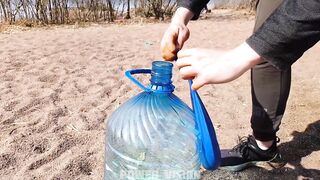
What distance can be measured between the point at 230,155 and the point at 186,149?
50 centimetres

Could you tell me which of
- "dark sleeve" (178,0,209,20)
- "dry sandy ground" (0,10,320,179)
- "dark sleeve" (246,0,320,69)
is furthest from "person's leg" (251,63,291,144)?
"dark sleeve" (246,0,320,69)

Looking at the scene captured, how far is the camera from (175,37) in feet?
4.72

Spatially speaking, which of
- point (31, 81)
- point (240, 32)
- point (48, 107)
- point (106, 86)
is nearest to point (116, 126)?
point (48, 107)

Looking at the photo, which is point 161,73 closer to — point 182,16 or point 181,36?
point 181,36

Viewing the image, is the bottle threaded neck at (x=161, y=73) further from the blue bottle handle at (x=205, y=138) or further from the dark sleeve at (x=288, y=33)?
the dark sleeve at (x=288, y=33)

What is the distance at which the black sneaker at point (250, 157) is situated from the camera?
6.46 ft

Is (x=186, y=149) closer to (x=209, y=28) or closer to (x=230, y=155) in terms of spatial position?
(x=230, y=155)

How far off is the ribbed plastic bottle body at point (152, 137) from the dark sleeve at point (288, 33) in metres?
0.45

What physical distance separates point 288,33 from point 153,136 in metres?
0.64

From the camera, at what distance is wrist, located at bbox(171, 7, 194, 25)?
1540 millimetres

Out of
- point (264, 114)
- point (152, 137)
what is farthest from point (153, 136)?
point (264, 114)

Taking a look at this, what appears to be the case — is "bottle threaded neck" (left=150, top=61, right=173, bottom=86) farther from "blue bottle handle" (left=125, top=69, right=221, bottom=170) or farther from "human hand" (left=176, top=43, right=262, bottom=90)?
"human hand" (left=176, top=43, right=262, bottom=90)

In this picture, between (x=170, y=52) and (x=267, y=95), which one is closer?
(x=170, y=52)

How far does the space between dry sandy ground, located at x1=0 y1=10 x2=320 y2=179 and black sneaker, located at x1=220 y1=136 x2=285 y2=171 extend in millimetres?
34
